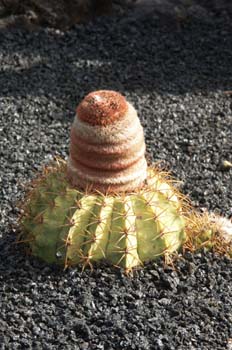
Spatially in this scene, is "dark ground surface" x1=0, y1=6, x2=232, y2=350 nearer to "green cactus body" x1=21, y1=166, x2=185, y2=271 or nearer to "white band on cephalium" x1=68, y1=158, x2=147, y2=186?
"green cactus body" x1=21, y1=166, x2=185, y2=271

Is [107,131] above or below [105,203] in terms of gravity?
above

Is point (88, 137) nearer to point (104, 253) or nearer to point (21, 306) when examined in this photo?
point (104, 253)

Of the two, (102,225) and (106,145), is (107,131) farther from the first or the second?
(102,225)

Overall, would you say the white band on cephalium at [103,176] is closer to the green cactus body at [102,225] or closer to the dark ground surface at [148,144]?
the green cactus body at [102,225]

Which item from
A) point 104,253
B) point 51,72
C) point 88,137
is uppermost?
point 88,137

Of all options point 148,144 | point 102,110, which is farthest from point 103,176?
point 148,144

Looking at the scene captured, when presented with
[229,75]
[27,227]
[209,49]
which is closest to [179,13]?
[209,49]

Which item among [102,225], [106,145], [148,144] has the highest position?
[106,145]

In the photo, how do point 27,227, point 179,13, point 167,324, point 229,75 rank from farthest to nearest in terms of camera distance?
point 179,13 < point 229,75 < point 27,227 < point 167,324
